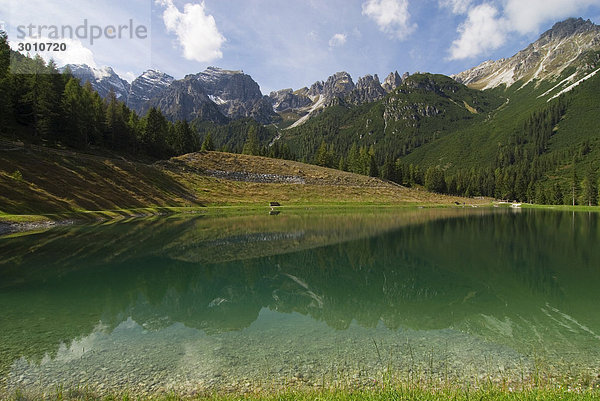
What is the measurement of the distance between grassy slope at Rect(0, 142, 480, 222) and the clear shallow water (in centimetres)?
2832

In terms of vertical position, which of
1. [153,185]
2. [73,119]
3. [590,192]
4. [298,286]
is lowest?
[298,286]

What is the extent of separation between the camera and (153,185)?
251ft

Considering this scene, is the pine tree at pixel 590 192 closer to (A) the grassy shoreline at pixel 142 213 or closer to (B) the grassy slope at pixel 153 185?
(B) the grassy slope at pixel 153 185

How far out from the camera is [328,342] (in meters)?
11.1

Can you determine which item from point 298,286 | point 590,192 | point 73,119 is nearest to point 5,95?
point 73,119

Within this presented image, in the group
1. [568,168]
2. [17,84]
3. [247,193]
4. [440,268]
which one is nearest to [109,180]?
[17,84]

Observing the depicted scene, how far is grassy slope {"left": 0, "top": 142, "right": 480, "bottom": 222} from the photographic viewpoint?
4948 cm

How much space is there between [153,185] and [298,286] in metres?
69.7

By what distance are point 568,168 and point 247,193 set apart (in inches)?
8614

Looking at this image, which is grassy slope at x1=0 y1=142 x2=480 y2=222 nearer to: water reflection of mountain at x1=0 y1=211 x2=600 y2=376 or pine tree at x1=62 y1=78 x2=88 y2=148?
pine tree at x1=62 y1=78 x2=88 y2=148

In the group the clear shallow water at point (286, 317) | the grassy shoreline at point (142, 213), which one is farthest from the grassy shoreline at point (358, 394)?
the grassy shoreline at point (142, 213)

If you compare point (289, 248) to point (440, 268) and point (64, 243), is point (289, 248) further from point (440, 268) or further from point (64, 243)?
point (64, 243)

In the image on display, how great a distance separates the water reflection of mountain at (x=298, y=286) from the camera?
1270cm

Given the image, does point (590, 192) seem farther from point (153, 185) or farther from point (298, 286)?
point (153, 185)
